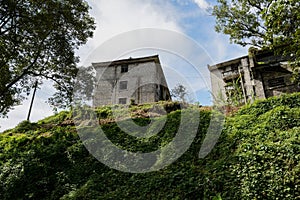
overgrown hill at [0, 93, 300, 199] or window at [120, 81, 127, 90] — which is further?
window at [120, 81, 127, 90]

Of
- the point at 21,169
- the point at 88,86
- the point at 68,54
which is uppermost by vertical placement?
the point at 68,54

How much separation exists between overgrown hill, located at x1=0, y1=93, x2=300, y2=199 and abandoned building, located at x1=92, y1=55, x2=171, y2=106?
14.6 metres

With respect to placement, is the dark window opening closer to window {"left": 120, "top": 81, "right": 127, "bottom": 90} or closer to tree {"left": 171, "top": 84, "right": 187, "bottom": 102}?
tree {"left": 171, "top": 84, "right": 187, "bottom": 102}

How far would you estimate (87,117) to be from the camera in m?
16.4

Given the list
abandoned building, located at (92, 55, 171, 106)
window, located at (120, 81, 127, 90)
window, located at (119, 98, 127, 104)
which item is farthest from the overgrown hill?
window, located at (120, 81, 127, 90)

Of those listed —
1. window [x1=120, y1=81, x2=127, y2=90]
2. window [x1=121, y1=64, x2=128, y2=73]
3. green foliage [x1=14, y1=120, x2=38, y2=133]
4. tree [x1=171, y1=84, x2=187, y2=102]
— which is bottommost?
green foliage [x1=14, y1=120, x2=38, y2=133]

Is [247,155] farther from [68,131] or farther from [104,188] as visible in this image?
[68,131]

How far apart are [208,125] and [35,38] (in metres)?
10.0

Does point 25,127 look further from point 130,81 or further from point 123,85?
point 130,81

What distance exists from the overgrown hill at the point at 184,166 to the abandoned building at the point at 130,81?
14.6 m

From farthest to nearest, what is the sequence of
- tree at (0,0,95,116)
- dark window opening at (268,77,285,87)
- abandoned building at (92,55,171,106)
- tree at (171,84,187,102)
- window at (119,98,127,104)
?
abandoned building at (92,55,171,106), window at (119,98,127,104), dark window opening at (268,77,285,87), tree at (171,84,187,102), tree at (0,0,95,116)

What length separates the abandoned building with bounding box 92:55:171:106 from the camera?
28.3 m

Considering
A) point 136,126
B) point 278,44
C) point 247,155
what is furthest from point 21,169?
point 278,44

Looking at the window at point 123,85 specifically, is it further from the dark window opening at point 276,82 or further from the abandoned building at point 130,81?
the dark window opening at point 276,82
